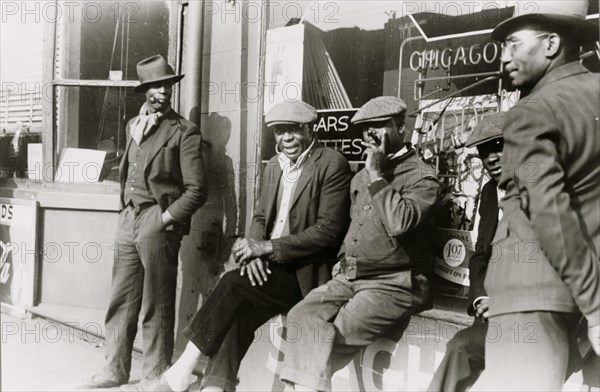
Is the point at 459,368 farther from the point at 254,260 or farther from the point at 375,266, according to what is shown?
the point at 254,260

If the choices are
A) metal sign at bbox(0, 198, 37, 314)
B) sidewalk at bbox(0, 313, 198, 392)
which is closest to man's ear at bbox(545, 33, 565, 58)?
sidewalk at bbox(0, 313, 198, 392)

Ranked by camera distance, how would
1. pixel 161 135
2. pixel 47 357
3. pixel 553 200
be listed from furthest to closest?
pixel 47 357 < pixel 161 135 < pixel 553 200

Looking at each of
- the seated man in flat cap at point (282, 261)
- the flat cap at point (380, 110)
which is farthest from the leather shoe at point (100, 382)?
the flat cap at point (380, 110)

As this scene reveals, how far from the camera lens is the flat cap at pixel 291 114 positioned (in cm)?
381

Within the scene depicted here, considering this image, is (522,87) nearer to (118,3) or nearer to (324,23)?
(324,23)

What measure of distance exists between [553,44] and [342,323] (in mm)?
1690

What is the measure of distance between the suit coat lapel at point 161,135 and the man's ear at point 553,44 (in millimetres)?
2607

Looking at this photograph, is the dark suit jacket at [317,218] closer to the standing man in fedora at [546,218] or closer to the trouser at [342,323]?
the trouser at [342,323]

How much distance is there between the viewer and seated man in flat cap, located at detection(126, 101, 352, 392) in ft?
11.7

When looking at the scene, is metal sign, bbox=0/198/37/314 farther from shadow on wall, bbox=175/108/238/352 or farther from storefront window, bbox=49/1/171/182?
shadow on wall, bbox=175/108/238/352

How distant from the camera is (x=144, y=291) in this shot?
422 centimetres

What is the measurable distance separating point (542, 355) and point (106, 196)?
4.05m

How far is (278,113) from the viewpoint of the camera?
3.84 metres

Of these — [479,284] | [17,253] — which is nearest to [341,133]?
[479,284]
